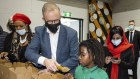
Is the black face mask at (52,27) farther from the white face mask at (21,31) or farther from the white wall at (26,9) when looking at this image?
the white wall at (26,9)

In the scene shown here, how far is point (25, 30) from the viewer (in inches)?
94.9

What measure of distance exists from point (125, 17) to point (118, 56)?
3.41 meters

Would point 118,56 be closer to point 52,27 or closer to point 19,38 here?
point 19,38

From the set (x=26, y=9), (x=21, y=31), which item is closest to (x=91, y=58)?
(x=21, y=31)

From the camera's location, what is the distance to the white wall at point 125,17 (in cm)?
574

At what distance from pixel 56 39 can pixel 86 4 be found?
455 cm

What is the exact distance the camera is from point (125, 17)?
6.11 metres

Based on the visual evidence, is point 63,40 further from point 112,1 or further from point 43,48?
point 112,1

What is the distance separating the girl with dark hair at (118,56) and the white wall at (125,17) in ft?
9.37

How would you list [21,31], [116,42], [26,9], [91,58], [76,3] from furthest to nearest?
1. [76,3]
2. [26,9]
3. [116,42]
4. [21,31]
5. [91,58]

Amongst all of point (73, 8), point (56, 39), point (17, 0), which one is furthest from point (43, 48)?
point (73, 8)

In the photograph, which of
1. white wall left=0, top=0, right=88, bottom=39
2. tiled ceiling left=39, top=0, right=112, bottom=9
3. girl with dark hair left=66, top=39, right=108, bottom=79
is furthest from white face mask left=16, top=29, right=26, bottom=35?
tiled ceiling left=39, top=0, right=112, bottom=9

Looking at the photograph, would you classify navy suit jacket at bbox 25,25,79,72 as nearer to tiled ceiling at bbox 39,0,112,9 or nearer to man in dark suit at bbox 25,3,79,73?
man in dark suit at bbox 25,3,79,73

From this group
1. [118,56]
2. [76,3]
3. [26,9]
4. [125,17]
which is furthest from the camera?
[125,17]
